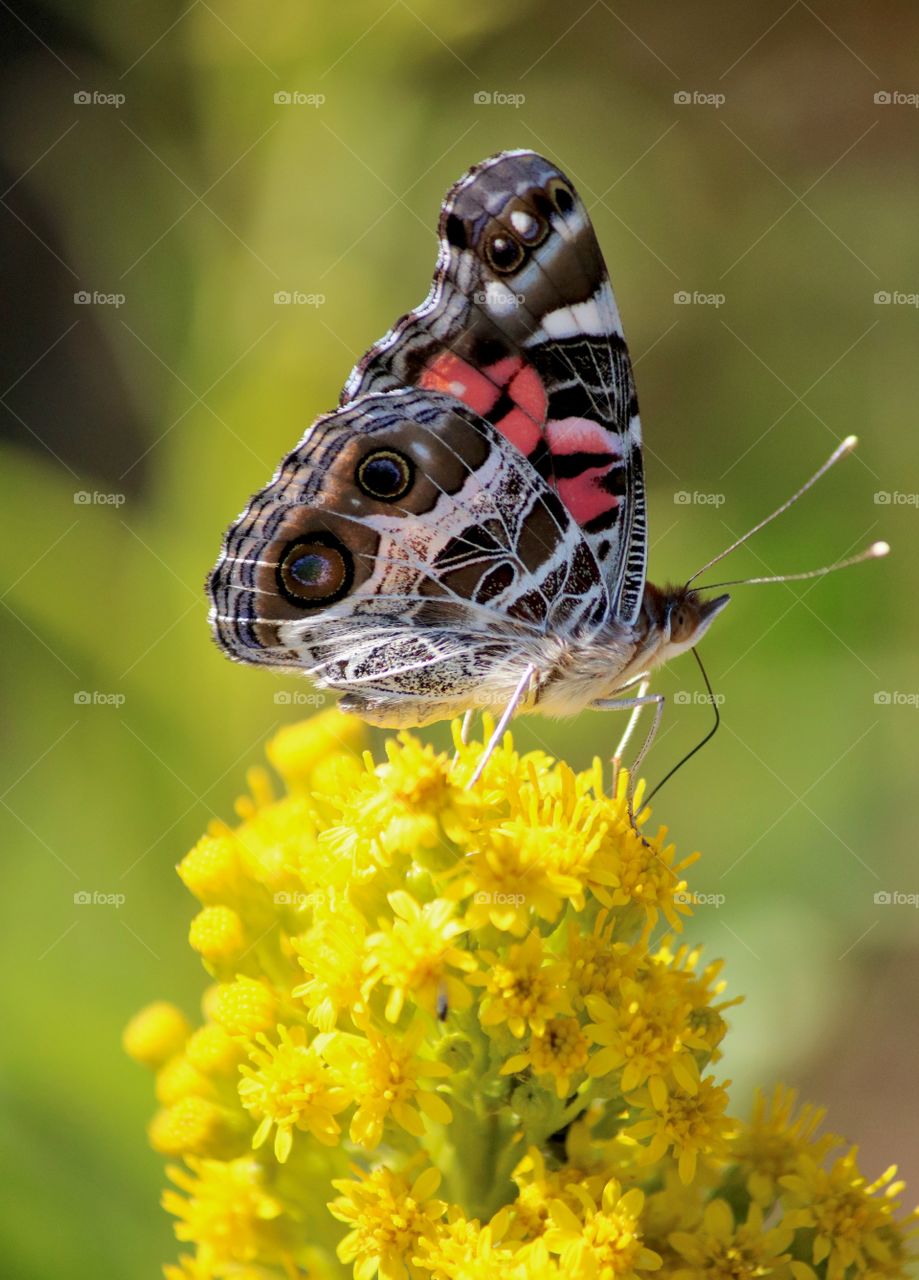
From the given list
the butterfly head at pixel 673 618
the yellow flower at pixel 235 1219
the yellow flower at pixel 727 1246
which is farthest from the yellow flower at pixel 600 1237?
the butterfly head at pixel 673 618

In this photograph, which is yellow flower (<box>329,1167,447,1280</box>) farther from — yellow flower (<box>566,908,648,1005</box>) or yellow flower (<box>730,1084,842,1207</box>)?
yellow flower (<box>730,1084,842,1207</box>)

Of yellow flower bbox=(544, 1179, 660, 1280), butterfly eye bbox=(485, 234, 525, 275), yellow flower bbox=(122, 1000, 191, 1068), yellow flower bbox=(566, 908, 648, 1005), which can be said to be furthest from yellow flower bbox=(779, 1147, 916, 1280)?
butterfly eye bbox=(485, 234, 525, 275)

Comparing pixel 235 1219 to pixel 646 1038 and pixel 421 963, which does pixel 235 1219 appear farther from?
pixel 646 1038

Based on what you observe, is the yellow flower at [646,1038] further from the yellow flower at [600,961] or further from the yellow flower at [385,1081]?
the yellow flower at [385,1081]

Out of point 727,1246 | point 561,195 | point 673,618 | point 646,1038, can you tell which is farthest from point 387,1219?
point 561,195

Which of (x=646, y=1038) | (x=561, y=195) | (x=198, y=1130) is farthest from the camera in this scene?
(x=561, y=195)

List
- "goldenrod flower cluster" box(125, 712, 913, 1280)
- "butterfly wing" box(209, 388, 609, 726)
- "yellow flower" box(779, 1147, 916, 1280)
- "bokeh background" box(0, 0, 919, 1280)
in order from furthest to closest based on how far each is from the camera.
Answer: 1. "bokeh background" box(0, 0, 919, 1280)
2. "butterfly wing" box(209, 388, 609, 726)
3. "yellow flower" box(779, 1147, 916, 1280)
4. "goldenrod flower cluster" box(125, 712, 913, 1280)
